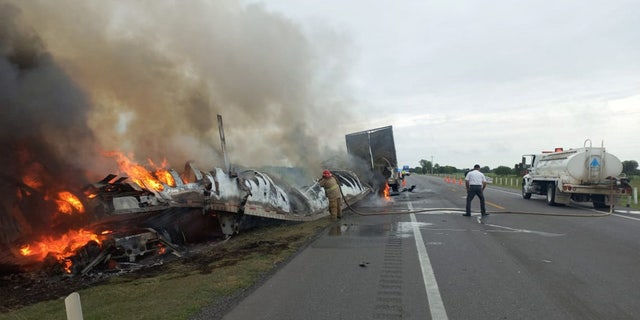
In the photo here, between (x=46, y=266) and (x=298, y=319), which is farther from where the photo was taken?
(x=46, y=266)

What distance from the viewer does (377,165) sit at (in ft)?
56.2

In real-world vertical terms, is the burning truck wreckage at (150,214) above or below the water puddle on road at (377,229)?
above

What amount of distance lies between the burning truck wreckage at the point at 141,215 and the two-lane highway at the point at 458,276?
176cm

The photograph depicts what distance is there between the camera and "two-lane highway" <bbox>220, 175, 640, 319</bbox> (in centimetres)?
398

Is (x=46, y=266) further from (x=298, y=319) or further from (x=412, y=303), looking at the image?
(x=412, y=303)

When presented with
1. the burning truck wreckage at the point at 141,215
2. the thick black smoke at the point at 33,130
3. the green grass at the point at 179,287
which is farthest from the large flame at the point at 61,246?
the green grass at the point at 179,287

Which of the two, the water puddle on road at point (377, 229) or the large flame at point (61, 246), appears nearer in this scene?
the large flame at point (61, 246)

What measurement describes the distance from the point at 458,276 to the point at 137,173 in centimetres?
533

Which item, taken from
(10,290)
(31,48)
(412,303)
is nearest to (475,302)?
(412,303)

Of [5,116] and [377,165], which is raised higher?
[5,116]

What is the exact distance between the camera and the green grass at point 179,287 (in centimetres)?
414

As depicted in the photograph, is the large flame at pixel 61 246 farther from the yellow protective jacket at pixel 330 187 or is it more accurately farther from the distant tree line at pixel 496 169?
the distant tree line at pixel 496 169

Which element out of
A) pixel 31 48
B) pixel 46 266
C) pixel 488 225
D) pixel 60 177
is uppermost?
pixel 31 48

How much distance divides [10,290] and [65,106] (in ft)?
9.22
